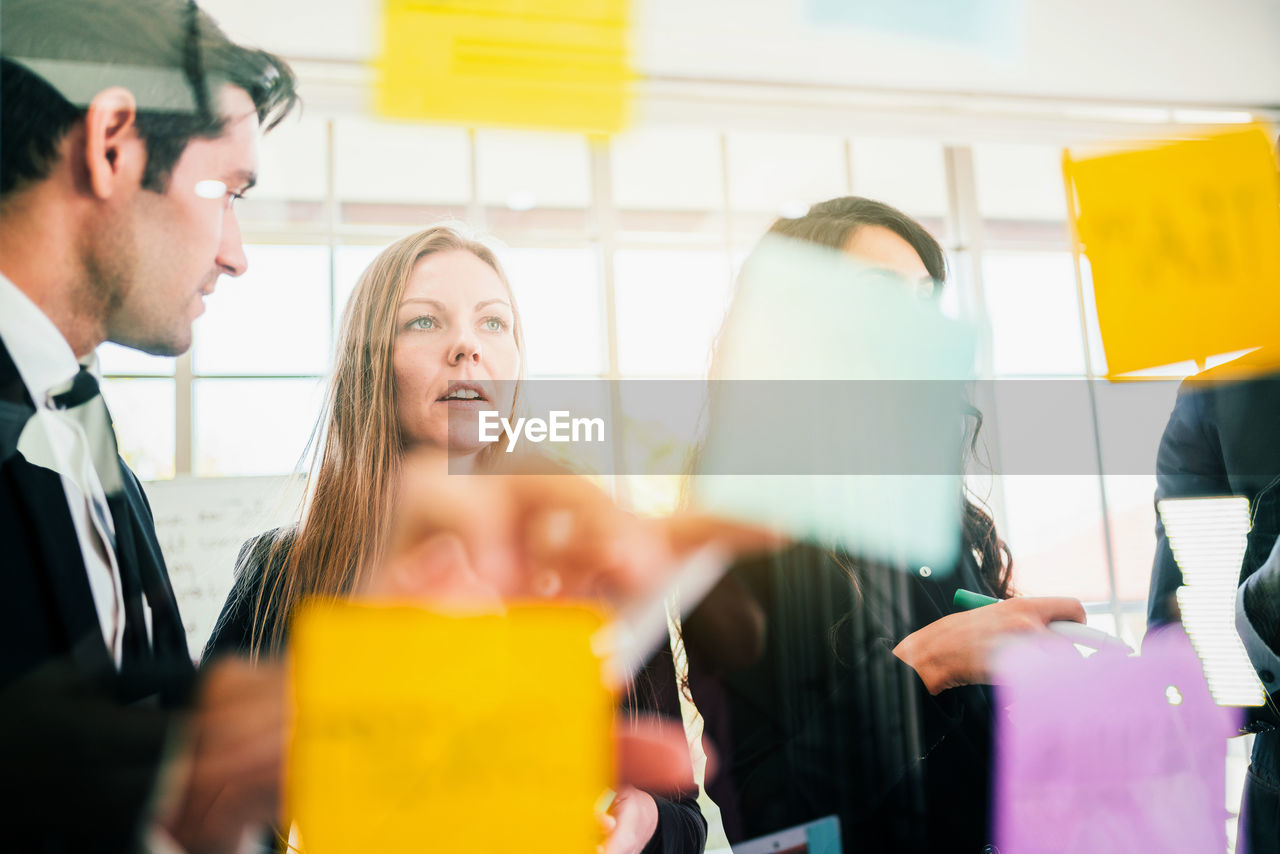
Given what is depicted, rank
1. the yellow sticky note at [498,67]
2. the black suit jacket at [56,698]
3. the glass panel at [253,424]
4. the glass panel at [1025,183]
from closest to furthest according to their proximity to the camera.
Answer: the black suit jacket at [56,698]
the glass panel at [253,424]
the yellow sticky note at [498,67]
the glass panel at [1025,183]

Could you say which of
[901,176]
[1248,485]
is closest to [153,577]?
[901,176]

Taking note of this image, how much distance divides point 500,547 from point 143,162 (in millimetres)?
420

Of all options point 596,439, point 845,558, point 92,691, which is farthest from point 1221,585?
point 92,691

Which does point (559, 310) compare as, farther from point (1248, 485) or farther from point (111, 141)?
point (1248, 485)

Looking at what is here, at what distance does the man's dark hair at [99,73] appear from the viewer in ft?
1.98

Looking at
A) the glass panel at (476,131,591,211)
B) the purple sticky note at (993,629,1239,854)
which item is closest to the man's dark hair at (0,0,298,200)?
the glass panel at (476,131,591,211)

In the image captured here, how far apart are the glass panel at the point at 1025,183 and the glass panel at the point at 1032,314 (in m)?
0.05

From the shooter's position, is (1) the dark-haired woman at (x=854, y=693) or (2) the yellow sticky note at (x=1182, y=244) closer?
(1) the dark-haired woman at (x=854, y=693)

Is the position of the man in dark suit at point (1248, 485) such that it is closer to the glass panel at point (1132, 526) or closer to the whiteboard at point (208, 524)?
the glass panel at point (1132, 526)

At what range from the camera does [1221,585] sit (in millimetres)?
844

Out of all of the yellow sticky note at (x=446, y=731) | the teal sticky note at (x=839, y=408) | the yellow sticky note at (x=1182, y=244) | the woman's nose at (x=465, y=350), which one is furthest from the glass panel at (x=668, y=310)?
the yellow sticky note at (x=1182, y=244)

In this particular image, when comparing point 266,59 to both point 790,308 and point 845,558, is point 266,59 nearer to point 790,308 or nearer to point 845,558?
point 790,308

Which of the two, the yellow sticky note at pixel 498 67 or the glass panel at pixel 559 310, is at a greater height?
the yellow sticky note at pixel 498 67

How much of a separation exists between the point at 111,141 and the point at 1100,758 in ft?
3.45
